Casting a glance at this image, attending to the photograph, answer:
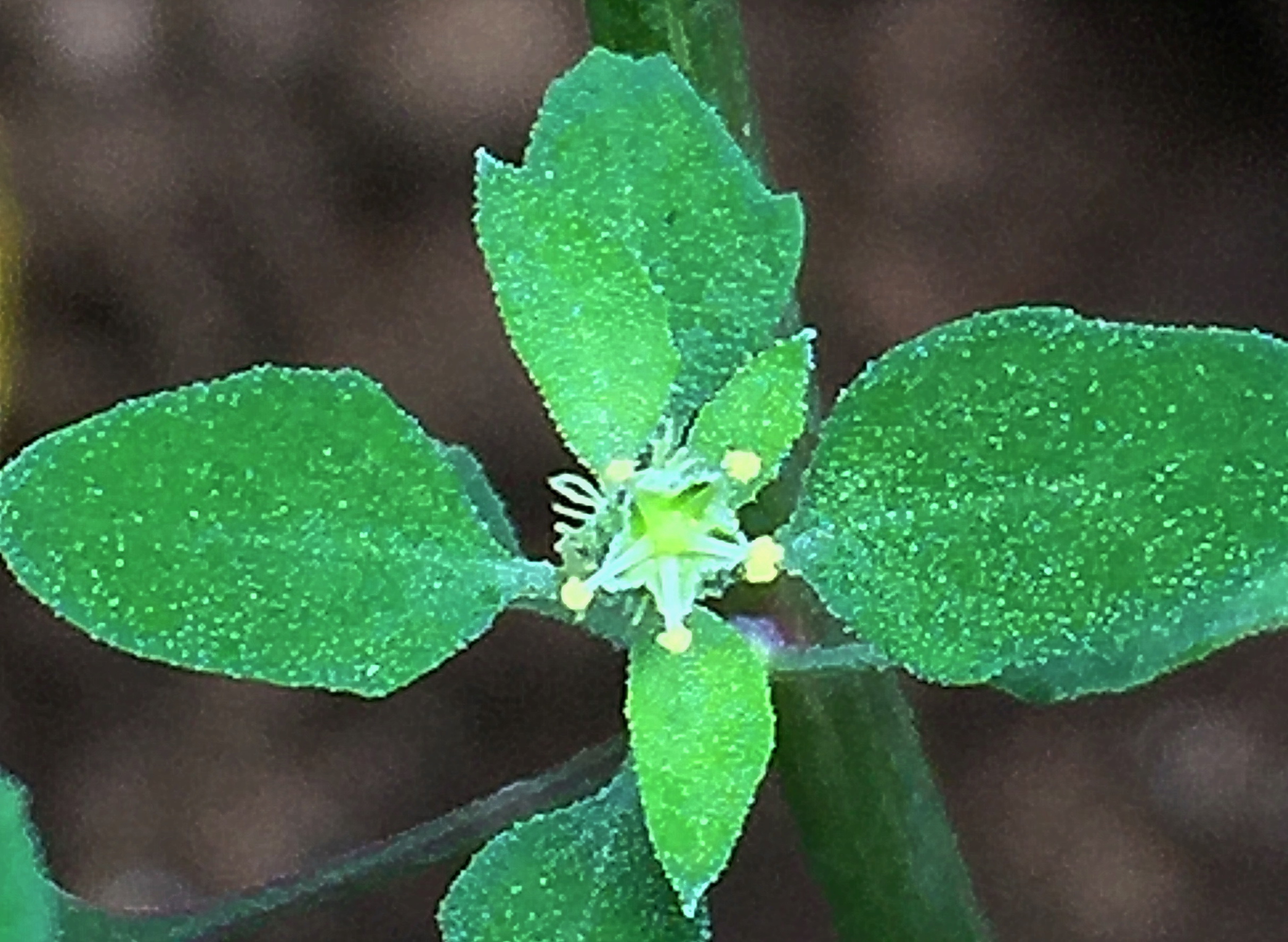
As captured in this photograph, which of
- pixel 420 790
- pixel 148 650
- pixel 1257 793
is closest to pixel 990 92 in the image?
pixel 1257 793

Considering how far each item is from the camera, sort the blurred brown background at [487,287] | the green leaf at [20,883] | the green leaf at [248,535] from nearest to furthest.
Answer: the green leaf at [248,535] < the green leaf at [20,883] < the blurred brown background at [487,287]

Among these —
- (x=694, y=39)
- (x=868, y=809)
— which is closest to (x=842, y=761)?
(x=868, y=809)

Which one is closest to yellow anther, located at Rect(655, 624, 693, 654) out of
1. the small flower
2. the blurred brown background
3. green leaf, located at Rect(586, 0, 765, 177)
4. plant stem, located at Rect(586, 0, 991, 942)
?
the small flower

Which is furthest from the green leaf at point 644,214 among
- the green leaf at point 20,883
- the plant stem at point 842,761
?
the green leaf at point 20,883

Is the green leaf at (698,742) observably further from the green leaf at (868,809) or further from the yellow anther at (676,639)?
the green leaf at (868,809)

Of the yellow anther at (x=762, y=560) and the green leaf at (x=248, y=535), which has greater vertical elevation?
the green leaf at (x=248, y=535)

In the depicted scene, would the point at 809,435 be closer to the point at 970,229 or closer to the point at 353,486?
the point at 353,486

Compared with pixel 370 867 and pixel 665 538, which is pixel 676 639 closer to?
pixel 665 538
